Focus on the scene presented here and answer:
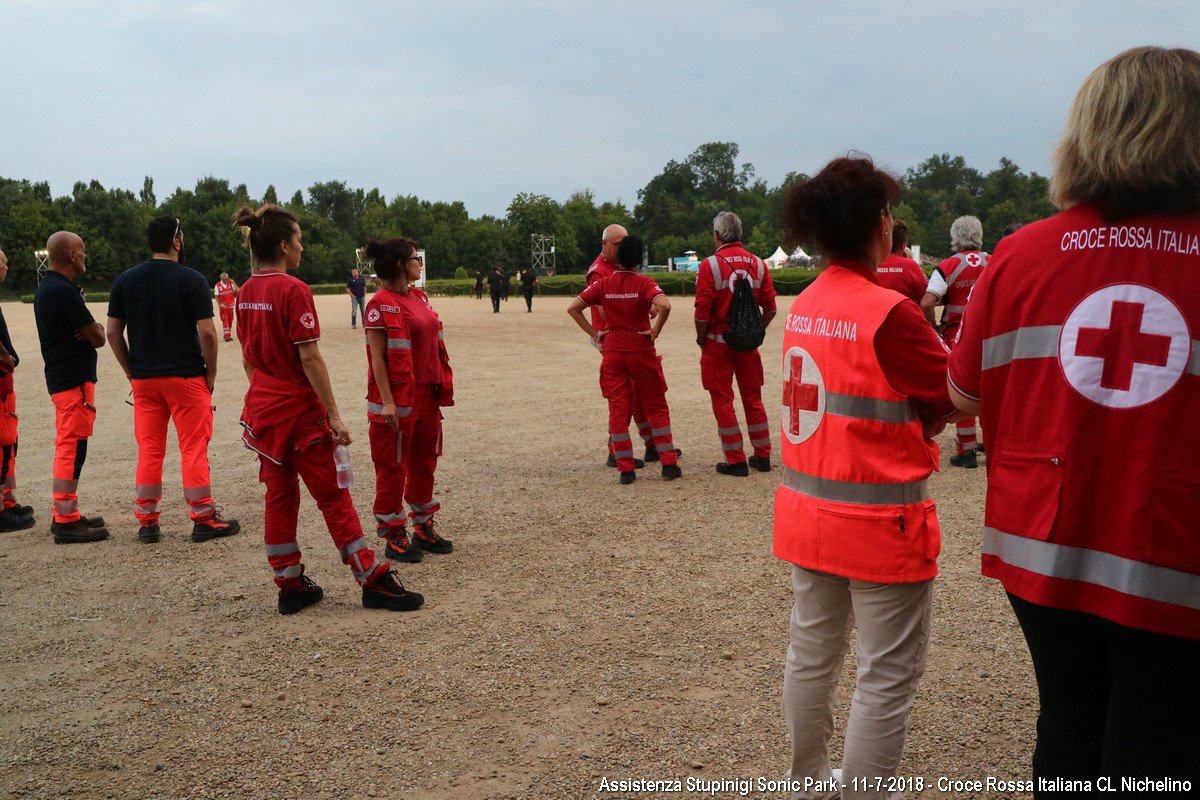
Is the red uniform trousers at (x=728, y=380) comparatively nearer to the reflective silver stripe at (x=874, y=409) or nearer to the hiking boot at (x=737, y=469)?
the hiking boot at (x=737, y=469)

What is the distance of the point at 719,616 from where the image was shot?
4.81 metres

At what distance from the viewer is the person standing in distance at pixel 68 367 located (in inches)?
262

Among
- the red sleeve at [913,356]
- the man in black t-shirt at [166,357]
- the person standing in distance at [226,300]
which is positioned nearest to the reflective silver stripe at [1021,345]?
the red sleeve at [913,356]

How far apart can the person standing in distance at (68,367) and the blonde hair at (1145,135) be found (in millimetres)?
6731

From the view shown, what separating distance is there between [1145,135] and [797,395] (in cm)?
121

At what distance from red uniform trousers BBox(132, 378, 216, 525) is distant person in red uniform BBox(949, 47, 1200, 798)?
579cm

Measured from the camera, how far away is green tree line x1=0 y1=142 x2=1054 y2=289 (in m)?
86.0

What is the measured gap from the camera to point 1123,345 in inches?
74.2

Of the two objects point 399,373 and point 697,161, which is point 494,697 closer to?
point 399,373

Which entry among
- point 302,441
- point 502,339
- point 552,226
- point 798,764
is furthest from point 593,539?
point 552,226

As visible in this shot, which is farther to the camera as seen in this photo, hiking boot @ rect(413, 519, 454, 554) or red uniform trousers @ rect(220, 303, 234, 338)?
red uniform trousers @ rect(220, 303, 234, 338)

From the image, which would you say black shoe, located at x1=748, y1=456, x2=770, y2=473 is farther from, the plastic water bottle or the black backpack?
the plastic water bottle

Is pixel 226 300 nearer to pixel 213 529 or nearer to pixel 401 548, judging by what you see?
pixel 213 529

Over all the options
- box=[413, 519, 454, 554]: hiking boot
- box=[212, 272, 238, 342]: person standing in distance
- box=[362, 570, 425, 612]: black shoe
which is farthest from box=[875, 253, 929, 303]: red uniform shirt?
box=[212, 272, 238, 342]: person standing in distance
